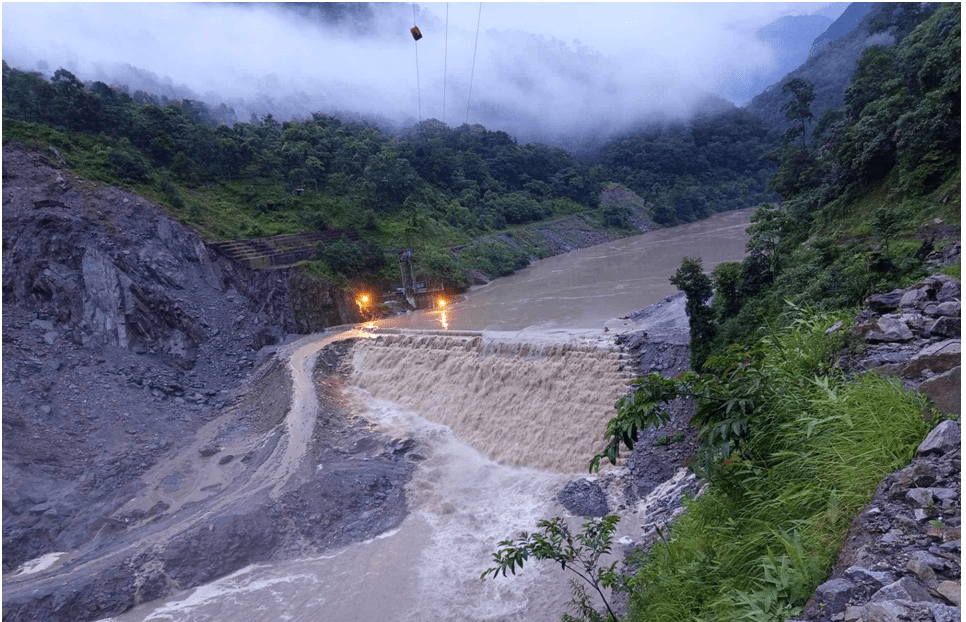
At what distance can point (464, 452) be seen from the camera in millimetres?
12305

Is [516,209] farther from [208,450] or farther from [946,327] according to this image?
[946,327]

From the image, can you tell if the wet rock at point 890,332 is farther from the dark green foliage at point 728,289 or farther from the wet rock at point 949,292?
the dark green foliage at point 728,289

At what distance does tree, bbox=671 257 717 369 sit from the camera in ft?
36.2

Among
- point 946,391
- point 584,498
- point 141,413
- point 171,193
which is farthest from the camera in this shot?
point 171,193

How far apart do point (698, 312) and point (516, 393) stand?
4843 mm

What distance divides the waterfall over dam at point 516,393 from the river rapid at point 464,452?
3 cm

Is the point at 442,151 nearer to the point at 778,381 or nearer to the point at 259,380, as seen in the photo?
the point at 259,380

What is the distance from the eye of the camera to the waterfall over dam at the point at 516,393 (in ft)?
38.0

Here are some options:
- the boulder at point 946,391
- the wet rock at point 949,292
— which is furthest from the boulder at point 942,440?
the wet rock at point 949,292

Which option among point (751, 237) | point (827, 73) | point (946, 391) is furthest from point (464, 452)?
point (827, 73)

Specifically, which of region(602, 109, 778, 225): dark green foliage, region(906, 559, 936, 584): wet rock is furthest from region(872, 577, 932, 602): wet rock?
region(602, 109, 778, 225): dark green foliage

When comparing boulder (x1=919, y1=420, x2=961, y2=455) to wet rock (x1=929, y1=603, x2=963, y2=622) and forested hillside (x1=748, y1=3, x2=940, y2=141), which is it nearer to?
wet rock (x1=929, y1=603, x2=963, y2=622)

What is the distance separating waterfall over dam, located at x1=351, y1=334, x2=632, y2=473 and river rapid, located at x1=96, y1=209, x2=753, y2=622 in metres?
0.03

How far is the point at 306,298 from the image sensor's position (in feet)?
73.3
